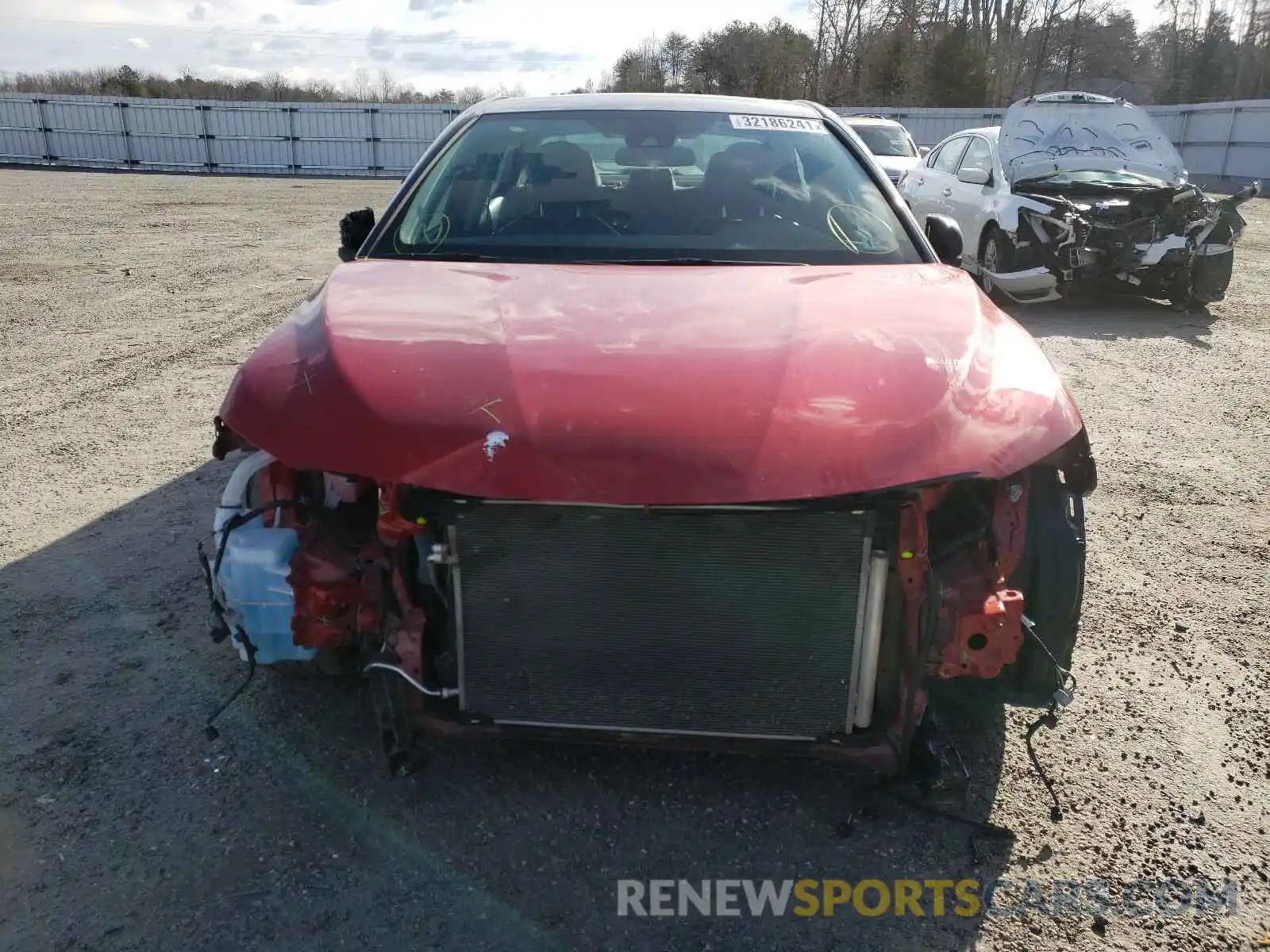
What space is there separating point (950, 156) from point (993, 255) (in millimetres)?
2240

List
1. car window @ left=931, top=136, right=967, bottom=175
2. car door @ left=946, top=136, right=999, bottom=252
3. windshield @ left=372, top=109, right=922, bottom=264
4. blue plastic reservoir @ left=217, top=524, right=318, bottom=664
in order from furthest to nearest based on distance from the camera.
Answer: car window @ left=931, top=136, right=967, bottom=175
car door @ left=946, top=136, right=999, bottom=252
windshield @ left=372, top=109, right=922, bottom=264
blue plastic reservoir @ left=217, top=524, right=318, bottom=664

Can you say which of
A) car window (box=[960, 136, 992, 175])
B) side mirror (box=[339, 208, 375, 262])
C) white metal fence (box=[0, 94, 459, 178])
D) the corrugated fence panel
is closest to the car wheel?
car window (box=[960, 136, 992, 175])

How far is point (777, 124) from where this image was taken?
3.68 metres

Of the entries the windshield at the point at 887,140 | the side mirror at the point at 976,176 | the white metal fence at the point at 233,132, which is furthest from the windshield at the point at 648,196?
the white metal fence at the point at 233,132

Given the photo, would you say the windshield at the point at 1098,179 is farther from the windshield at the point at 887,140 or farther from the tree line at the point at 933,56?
the tree line at the point at 933,56

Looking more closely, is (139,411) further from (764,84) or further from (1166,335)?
(764,84)

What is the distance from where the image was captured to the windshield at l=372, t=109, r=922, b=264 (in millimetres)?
3123

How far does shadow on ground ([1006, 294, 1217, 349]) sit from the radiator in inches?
252

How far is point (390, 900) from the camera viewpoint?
2.11 m

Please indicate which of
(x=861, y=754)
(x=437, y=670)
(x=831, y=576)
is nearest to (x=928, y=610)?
(x=831, y=576)

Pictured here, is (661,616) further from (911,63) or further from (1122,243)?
(911,63)

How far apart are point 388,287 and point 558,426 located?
1.02 metres

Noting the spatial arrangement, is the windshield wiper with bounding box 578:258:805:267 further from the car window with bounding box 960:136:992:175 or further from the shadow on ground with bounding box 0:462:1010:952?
the car window with bounding box 960:136:992:175

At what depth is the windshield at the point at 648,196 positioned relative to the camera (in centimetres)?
312
